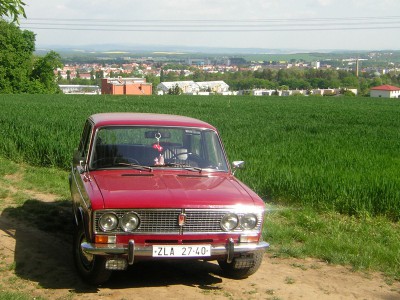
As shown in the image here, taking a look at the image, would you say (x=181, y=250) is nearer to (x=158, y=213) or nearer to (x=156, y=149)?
(x=158, y=213)

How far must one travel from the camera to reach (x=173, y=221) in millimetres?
5707

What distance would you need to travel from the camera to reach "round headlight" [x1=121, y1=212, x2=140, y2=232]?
5.65 meters

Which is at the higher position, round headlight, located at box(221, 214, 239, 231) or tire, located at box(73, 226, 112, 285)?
round headlight, located at box(221, 214, 239, 231)

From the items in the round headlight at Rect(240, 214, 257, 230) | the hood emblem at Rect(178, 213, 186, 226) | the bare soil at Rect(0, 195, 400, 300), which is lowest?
the bare soil at Rect(0, 195, 400, 300)

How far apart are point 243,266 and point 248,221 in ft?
1.46

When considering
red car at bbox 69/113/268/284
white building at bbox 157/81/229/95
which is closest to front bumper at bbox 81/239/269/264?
red car at bbox 69/113/268/284

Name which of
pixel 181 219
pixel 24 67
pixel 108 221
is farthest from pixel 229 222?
pixel 24 67

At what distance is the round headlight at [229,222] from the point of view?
582 centimetres

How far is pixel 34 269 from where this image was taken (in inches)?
258

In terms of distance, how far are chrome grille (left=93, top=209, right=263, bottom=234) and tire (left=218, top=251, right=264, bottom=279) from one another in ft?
1.27

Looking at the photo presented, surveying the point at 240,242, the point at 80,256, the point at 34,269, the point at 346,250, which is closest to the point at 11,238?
the point at 34,269

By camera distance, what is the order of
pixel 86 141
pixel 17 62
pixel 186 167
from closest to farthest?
1. pixel 186 167
2. pixel 86 141
3. pixel 17 62

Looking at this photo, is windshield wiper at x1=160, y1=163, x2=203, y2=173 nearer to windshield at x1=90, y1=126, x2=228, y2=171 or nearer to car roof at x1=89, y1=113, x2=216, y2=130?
windshield at x1=90, y1=126, x2=228, y2=171

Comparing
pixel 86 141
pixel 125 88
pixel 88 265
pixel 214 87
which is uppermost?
pixel 86 141
